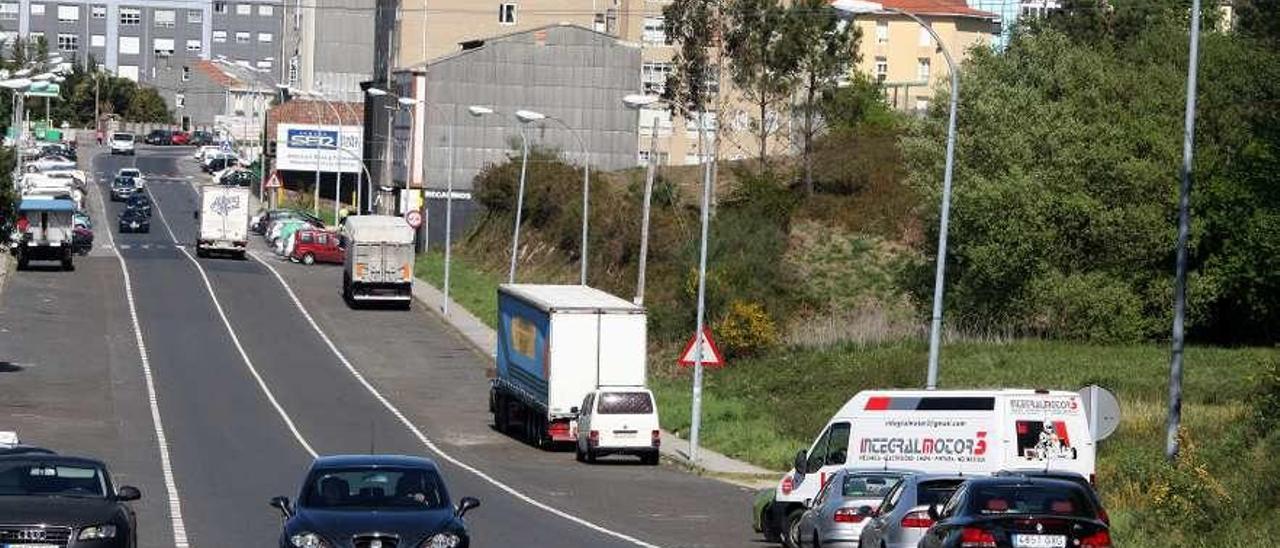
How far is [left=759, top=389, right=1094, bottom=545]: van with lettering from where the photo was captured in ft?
94.5

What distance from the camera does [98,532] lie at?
2152 cm

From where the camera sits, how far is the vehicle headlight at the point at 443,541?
2069cm

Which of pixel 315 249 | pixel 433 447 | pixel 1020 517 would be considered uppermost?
pixel 1020 517

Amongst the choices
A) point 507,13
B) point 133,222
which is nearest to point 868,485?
point 133,222

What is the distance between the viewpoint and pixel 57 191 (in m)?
110

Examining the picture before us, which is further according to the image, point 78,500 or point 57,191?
point 57,191

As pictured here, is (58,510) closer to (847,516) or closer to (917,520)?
(917,520)

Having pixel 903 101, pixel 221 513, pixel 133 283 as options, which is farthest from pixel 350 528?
pixel 903 101

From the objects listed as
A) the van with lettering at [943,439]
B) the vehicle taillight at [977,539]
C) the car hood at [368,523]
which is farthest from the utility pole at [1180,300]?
the car hood at [368,523]

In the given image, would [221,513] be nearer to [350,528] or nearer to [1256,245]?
[350,528]

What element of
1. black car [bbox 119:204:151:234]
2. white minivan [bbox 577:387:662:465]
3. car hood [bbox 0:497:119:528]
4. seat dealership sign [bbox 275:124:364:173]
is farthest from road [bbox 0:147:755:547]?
seat dealership sign [bbox 275:124:364:173]

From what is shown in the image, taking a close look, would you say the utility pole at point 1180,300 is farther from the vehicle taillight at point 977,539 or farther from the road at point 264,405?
the vehicle taillight at point 977,539

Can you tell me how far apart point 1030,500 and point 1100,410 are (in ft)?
28.9

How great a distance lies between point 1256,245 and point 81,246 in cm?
5250
